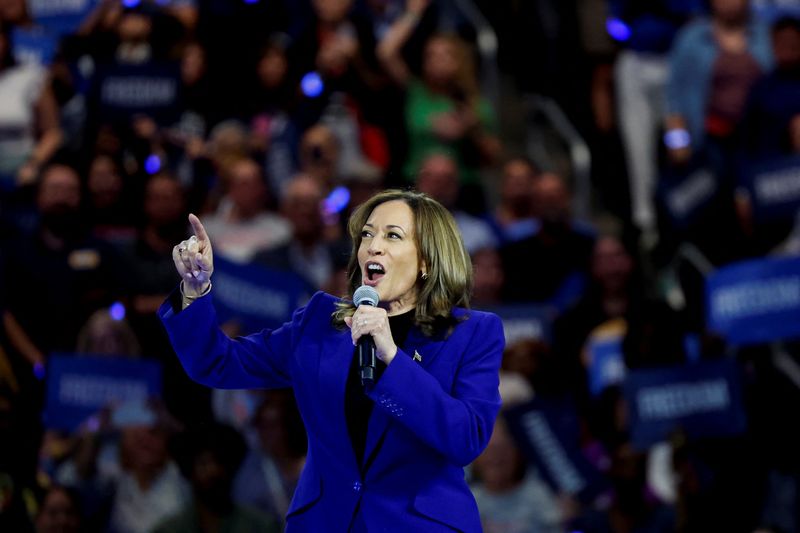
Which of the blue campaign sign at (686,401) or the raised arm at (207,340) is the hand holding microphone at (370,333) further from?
the blue campaign sign at (686,401)

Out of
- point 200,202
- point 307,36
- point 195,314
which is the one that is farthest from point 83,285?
point 195,314

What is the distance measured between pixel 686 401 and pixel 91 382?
241 centimetres

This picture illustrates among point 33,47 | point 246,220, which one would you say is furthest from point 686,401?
point 33,47

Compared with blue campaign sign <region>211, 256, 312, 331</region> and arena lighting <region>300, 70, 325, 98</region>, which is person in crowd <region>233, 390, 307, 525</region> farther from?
arena lighting <region>300, 70, 325, 98</region>

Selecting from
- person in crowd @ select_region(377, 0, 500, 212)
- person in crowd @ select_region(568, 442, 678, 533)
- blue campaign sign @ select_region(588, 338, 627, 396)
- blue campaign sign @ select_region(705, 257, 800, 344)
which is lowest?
person in crowd @ select_region(568, 442, 678, 533)

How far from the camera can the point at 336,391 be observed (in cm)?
244

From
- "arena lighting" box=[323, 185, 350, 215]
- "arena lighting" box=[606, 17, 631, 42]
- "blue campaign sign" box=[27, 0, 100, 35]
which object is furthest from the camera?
"arena lighting" box=[606, 17, 631, 42]

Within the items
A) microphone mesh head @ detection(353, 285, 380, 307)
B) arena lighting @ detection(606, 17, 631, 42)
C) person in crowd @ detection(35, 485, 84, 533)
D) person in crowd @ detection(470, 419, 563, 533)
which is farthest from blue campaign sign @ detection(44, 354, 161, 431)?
arena lighting @ detection(606, 17, 631, 42)

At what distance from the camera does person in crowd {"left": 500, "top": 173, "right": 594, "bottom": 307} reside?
6.32m

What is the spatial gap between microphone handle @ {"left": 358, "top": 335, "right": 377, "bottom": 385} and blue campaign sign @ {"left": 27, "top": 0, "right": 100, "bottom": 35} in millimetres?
5155

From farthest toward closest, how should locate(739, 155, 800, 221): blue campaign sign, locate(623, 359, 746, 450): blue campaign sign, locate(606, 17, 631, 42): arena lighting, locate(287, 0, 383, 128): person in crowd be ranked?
locate(606, 17, 631, 42): arena lighting → locate(287, 0, 383, 128): person in crowd → locate(739, 155, 800, 221): blue campaign sign → locate(623, 359, 746, 450): blue campaign sign

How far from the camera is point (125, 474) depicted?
530cm

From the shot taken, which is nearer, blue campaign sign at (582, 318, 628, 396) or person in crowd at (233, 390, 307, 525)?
person in crowd at (233, 390, 307, 525)

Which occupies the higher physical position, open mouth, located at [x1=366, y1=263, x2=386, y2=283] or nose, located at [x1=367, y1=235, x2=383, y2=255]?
nose, located at [x1=367, y1=235, x2=383, y2=255]
